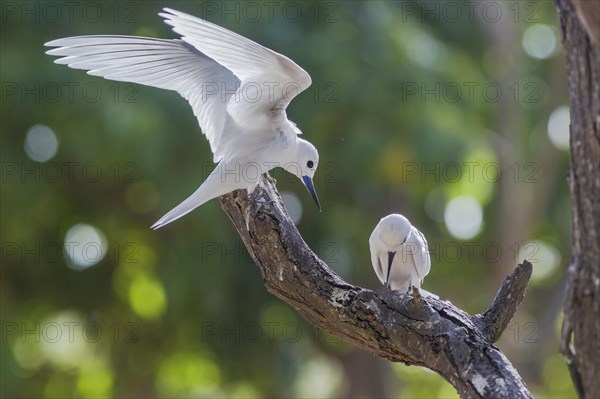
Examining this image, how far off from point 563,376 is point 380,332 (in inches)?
625

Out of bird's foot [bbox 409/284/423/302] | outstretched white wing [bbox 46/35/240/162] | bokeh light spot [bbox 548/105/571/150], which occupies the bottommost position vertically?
bokeh light spot [bbox 548/105/571/150]

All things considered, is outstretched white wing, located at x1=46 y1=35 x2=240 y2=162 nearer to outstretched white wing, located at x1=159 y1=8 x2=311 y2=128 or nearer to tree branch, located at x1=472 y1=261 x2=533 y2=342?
outstretched white wing, located at x1=159 y1=8 x2=311 y2=128

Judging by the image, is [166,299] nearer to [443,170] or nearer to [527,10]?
[443,170]

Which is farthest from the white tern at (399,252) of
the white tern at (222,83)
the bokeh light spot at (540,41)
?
the bokeh light spot at (540,41)

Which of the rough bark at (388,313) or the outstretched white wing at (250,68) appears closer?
the rough bark at (388,313)

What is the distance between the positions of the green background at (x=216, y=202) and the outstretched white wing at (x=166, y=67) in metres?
4.04

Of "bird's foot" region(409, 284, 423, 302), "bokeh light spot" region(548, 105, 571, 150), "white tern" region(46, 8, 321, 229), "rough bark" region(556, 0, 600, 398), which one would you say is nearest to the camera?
"rough bark" region(556, 0, 600, 398)

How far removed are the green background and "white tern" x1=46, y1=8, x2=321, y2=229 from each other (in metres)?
4.13

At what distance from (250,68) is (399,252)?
6.64 feet

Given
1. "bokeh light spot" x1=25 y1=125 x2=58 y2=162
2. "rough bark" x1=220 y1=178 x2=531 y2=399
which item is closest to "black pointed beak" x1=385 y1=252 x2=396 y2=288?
"rough bark" x1=220 y1=178 x2=531 y2=399

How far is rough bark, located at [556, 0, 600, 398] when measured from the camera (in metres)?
4.25

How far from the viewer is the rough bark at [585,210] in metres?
4.25

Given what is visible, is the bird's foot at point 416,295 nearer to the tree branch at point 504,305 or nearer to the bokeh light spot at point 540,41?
the tree branch at point 504,305

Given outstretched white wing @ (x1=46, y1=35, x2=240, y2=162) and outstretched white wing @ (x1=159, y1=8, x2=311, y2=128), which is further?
outstretched white wing @ (x1=46, y1=35, x2=240, y2=162)
